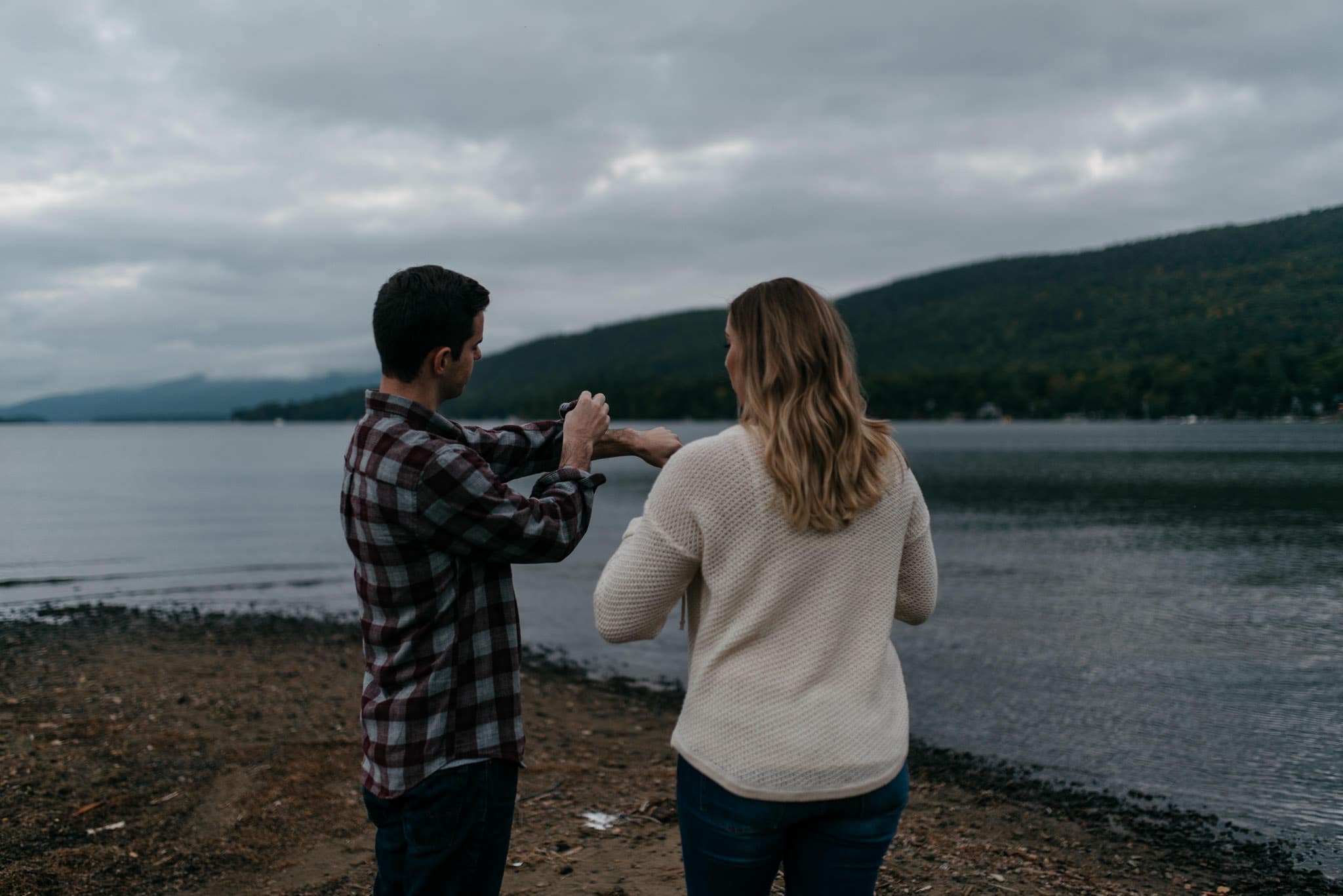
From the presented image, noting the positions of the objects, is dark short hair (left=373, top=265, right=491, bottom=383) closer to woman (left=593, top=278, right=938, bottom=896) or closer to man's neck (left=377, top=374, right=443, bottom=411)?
man's neck (left=377, top=374, right=443, bottom=411)

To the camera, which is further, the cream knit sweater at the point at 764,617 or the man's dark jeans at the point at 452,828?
the man's dark jeans at the point at 452,828

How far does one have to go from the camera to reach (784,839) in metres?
2.37

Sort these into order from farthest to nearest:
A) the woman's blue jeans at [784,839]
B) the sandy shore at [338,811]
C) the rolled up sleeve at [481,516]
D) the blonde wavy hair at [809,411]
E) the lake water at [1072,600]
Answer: the lake water at [1072,600] → the sandy shore at [338,811] → the rolled up sleeve at [481,516] → the woman's blue jeans at [784,839] → the blonde wavy hair at [809,411]

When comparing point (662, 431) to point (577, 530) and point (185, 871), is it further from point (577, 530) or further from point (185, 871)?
point (185, 871)

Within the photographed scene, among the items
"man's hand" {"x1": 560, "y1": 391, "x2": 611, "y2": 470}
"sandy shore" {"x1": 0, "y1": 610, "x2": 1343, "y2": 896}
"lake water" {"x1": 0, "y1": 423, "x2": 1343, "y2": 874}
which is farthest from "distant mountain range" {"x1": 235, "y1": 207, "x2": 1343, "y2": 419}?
"man's hand" {"x1": 560, "y1": 391, "x2": 611, "y2": 470}

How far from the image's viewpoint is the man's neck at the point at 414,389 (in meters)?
2.65

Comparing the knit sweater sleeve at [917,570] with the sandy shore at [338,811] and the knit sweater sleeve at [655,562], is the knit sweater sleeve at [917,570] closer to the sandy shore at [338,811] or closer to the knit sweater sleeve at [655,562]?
the knit sweater sleeve at [655,562]

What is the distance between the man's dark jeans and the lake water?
26.5 ft

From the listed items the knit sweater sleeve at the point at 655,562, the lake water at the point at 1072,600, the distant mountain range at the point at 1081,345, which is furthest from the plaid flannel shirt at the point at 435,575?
the distant mountain range at the point at 1081,345

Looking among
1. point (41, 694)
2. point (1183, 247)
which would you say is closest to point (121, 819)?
point (41, 694)

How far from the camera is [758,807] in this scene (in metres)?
2.28

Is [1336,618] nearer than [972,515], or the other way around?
[1336,618]

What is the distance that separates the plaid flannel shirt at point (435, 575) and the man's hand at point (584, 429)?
2.5 inches

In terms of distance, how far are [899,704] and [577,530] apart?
3.12 feet
